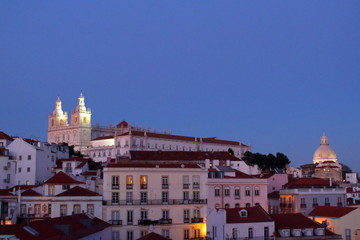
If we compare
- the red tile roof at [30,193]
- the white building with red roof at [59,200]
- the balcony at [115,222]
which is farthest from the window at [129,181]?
the red tile roof at [30,193]

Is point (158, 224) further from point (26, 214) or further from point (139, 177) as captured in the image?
point (26, 214)

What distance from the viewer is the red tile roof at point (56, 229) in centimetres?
3791

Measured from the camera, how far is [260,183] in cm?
6975

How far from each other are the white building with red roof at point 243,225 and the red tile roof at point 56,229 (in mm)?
11118

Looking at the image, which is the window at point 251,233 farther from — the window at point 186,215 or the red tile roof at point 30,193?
the red tile roof at point 30,193

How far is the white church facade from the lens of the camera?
168 m

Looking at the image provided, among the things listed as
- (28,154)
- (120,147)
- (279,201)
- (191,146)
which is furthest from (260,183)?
(191,146)

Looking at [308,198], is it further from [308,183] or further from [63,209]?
[63,209]

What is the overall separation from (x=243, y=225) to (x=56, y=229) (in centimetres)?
1845

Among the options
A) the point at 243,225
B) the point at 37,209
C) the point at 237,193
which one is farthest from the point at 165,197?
the point at 37,209

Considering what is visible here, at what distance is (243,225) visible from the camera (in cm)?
5291

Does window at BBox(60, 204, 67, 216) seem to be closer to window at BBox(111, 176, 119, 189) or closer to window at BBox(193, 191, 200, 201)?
window at BBox(111, 176, 119, 189)

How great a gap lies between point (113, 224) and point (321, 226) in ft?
67.8

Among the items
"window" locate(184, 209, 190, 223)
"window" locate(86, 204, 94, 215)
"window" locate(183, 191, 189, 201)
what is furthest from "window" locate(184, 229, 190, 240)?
"window" locate(86, 204, 94, 215)
